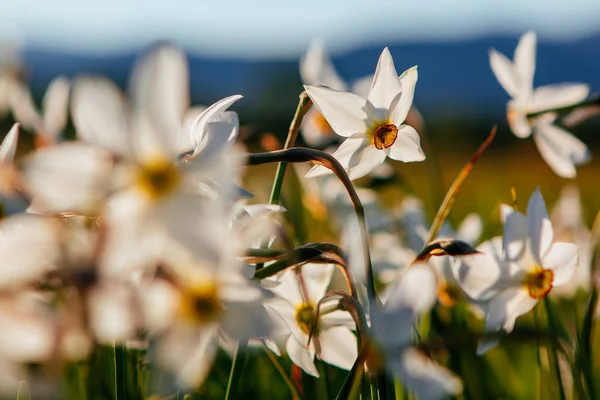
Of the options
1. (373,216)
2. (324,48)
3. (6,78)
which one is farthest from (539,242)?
(6,78)

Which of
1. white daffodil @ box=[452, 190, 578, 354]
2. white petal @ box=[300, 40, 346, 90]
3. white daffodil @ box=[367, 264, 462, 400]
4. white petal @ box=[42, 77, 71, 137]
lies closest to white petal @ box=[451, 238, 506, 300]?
white daffodil @ box=[452, 190, 578, 354]

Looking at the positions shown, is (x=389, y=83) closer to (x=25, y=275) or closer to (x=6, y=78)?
(x=25, y=275)

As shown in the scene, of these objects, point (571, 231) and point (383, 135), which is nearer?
point (383, 135)

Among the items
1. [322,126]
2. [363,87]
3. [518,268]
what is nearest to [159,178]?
[518,268]

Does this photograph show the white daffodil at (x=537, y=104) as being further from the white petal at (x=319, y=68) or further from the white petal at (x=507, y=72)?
the white petal at (x=319, y=68)

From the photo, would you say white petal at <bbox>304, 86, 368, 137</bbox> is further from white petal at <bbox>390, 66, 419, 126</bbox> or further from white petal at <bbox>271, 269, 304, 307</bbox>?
white petal at <bbox>271, 269, 304, 307</bbox>

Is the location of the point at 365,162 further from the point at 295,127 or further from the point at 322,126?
the point at 322,126

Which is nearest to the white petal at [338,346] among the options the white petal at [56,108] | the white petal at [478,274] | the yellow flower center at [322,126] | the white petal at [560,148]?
the white petal at [478,274]
